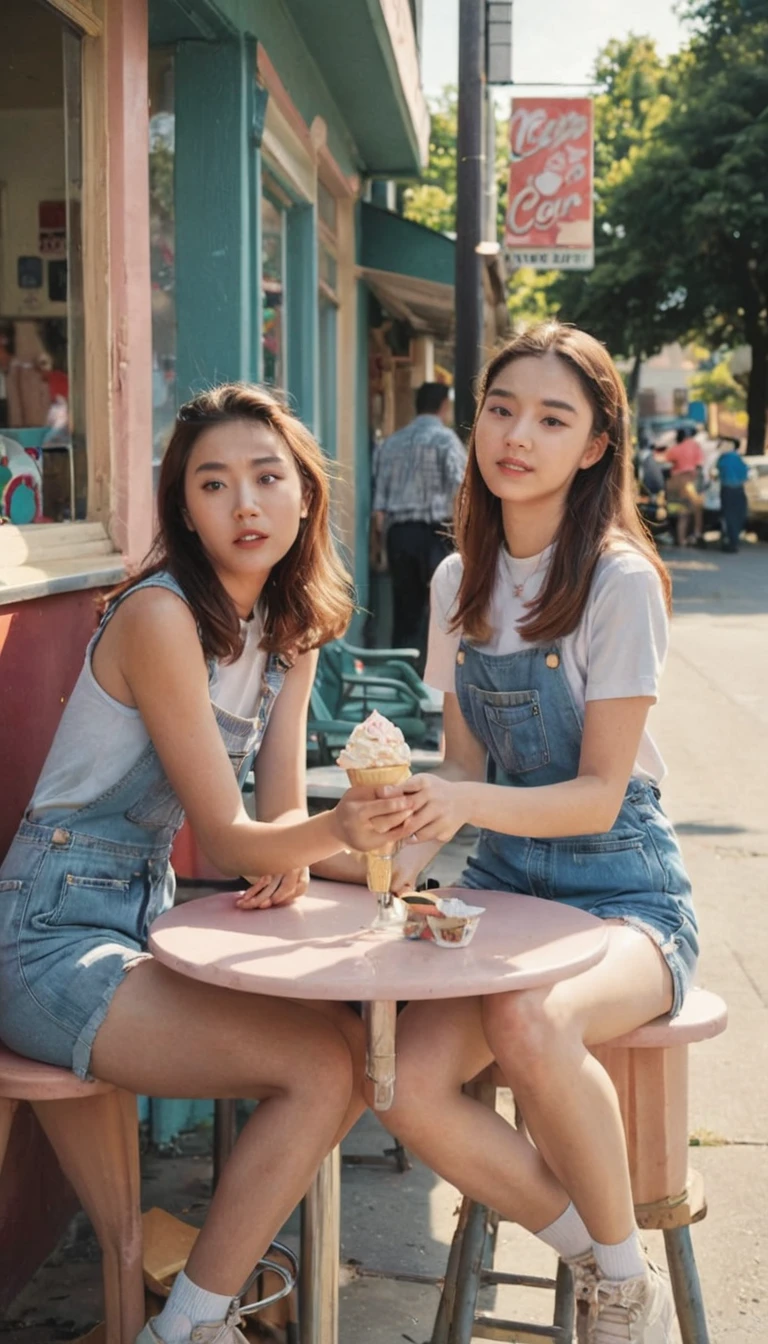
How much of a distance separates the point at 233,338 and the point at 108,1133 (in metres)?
3.44

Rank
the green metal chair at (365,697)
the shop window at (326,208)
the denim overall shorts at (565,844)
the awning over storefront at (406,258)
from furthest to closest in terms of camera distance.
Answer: the awning over storefront at (406,258) < the shop window at (326,208) < the green metal chair at (365,697) < the denim overall shorts at (565,844)

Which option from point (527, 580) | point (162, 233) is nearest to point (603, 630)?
point (527, 580)

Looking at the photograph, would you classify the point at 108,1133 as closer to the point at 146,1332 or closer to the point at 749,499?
the point at 146,1332

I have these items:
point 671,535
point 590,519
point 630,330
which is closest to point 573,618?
point 590,519

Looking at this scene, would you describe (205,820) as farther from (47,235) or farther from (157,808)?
(47,235)

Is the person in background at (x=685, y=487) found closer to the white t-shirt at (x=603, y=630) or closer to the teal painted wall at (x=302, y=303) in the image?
the teal painted wall at (x=302, y=303)

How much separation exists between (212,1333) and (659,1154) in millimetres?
843

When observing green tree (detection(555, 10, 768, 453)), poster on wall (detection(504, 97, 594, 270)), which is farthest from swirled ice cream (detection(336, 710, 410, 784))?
green tree (detection(555, 10, 768, 453))

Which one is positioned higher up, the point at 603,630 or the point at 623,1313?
the point at 603,630

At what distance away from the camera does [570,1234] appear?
252 centimetres

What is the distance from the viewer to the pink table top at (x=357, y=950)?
2172mm

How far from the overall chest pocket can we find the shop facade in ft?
3.12

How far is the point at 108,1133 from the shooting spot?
105 inches

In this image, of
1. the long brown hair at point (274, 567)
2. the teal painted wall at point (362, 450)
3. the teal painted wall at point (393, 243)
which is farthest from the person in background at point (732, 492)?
the long brown hair at point (274, 567)
